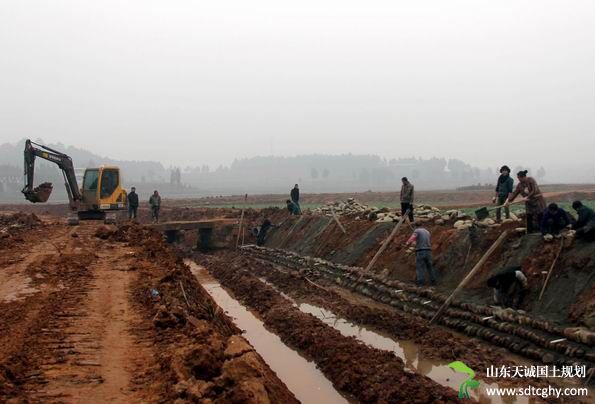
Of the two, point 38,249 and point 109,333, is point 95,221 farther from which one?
point 109,333

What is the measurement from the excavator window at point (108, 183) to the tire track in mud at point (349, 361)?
10.8 meters

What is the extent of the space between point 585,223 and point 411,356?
402 centimetres

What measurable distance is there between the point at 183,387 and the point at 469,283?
7535 mm

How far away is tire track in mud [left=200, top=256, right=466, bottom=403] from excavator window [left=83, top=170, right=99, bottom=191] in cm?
Result: 1135

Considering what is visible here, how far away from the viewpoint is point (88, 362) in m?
5.39

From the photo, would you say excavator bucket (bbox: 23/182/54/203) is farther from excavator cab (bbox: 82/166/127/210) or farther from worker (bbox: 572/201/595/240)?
worker (bbox: 572/201/595/240)

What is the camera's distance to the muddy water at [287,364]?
7.01 metres

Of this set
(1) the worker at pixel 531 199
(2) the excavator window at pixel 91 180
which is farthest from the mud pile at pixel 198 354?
(2) the excavator window at pixel 91 180

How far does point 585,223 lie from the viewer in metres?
9.14

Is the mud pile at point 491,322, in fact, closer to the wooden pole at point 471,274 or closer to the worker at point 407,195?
the wooden pole at point 471,274

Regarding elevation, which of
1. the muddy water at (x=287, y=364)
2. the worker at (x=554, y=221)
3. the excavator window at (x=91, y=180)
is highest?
the excavator window at (x=91, y=180)

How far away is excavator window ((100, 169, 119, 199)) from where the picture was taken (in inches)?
809

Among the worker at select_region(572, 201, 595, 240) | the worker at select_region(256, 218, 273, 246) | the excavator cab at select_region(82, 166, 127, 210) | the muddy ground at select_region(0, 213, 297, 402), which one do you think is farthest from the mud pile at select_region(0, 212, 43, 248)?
the worker at select_region(572, 201, 595, 240)

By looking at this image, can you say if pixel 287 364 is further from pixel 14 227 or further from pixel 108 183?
pixel 14 227
